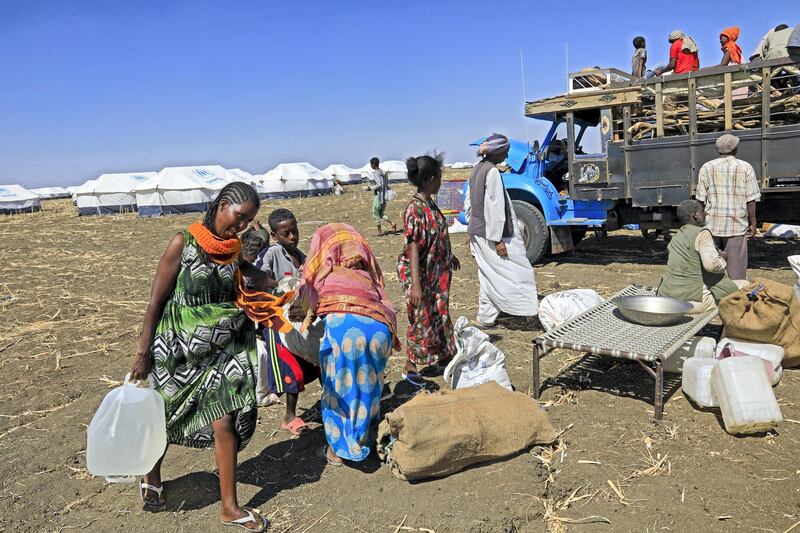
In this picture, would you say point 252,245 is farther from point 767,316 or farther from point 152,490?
point 767,316

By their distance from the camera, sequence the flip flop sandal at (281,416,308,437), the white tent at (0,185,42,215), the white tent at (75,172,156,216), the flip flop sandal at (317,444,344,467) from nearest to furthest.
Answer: the flip flop sandal at (317,444,344,467)
the flip flop sandal at (281,416,308,437)
the white tent at (75,172,156,216)
the white tent at (0,185,42,215)

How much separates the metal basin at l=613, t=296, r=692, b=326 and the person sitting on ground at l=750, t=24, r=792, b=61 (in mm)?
4478

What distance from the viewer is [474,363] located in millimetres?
4156

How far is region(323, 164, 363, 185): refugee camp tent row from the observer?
51250 mm

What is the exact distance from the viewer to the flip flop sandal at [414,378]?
4566mm

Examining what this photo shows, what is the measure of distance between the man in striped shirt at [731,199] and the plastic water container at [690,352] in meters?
1.88

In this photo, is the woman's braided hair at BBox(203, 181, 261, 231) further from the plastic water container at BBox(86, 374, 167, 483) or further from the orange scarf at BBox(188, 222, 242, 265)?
the plastic water container at BBox(86, 374, 167, 483)

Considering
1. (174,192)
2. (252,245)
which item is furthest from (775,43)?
(174,192)

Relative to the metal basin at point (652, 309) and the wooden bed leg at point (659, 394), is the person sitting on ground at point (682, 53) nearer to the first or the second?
the metal basin at point (652, 309)

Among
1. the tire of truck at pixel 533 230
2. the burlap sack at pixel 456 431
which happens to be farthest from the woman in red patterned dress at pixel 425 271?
the tire of truck at pixel 533 230

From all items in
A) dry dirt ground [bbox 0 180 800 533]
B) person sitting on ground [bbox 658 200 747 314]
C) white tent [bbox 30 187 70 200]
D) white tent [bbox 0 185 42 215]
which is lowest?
dry dirt ground [bbox 0 180 800 533]

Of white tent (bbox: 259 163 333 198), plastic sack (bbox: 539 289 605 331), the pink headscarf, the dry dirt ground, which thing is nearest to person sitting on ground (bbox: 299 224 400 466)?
the pink headscarf

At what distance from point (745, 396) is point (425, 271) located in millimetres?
2220

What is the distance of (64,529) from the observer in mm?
2998
